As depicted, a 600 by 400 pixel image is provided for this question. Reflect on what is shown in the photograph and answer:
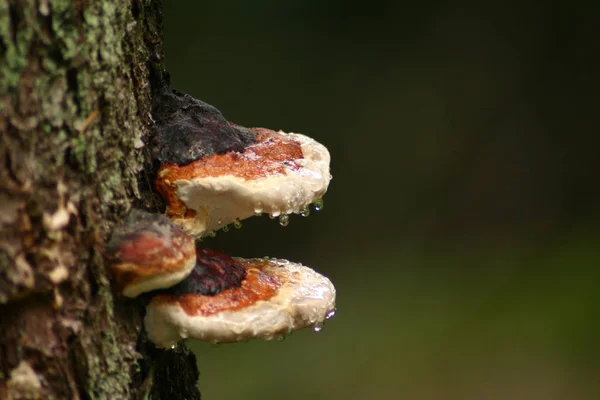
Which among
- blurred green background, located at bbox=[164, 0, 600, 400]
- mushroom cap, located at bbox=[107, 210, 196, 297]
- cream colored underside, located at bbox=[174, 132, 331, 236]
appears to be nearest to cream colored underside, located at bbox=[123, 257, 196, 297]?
mushroom cap, located at bbox=[107, 210, 196, 297]

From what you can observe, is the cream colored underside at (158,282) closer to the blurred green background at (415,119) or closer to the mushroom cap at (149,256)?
the mushroom cap at (149,256)

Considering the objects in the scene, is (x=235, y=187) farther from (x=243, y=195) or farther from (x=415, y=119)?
(x=415, y=119)

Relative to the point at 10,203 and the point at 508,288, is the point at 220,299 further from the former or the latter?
the point at 508,288

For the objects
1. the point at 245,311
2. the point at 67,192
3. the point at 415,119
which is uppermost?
the point at 67,192

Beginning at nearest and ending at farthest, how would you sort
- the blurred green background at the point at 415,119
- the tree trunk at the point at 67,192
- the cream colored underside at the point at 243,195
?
the tree trunk at the point at 67,192
the cream colored underside at the point at 243,195
the blurred green background at the point at 415,119

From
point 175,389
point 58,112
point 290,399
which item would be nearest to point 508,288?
point 290,399

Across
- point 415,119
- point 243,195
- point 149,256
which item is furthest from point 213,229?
point 415,119

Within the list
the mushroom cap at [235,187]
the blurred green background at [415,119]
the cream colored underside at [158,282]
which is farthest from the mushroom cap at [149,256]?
the blurred green background at [415,119]
